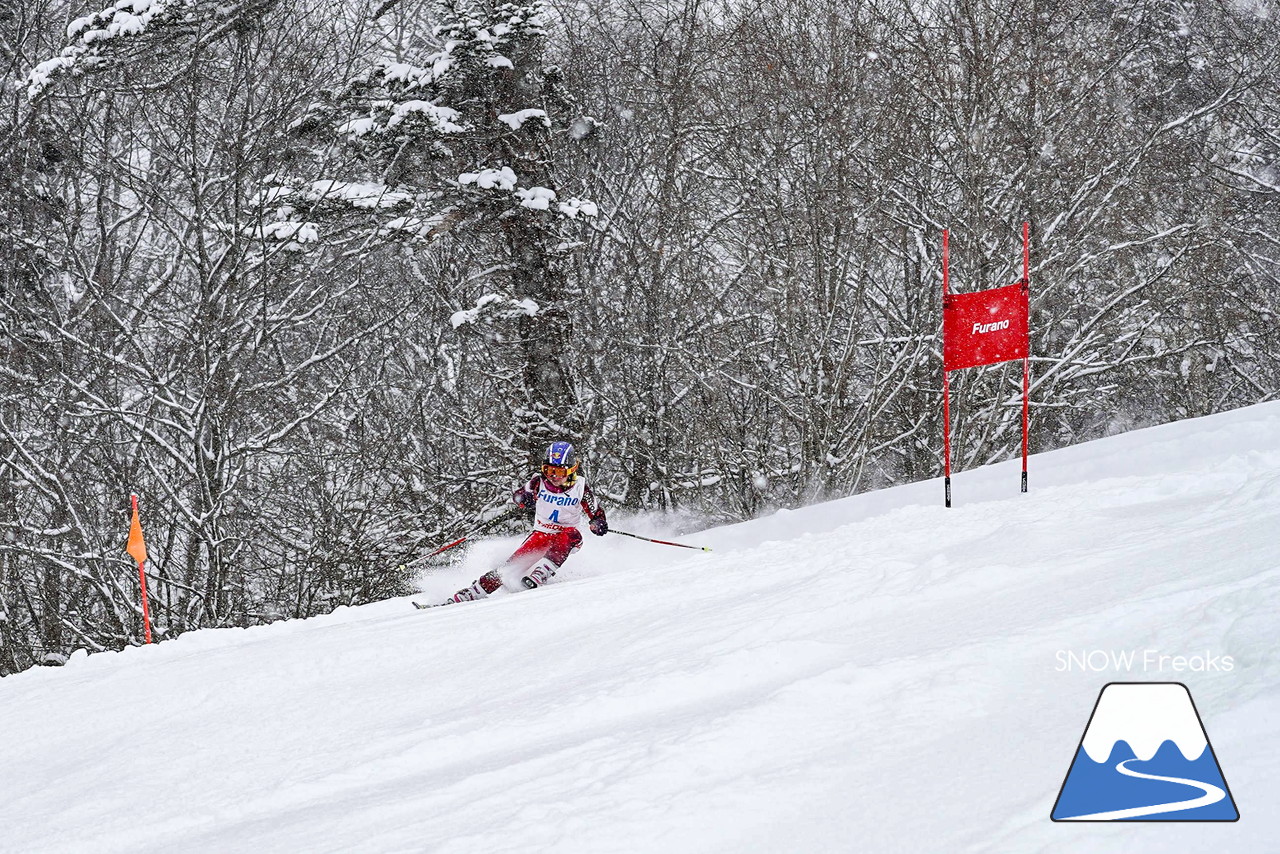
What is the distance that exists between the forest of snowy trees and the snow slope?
7047mm

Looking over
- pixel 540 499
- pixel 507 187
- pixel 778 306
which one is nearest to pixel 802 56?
pixel 778 306

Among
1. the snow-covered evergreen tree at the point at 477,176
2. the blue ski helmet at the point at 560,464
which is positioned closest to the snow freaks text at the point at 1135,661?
the blue ski helmet at the point at 560,464

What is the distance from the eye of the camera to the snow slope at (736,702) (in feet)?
9.66

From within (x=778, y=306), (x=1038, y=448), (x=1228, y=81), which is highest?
(x=1228, y=81)

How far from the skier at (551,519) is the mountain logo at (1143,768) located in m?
7.20

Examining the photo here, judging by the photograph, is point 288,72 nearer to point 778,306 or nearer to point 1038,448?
point 778,306

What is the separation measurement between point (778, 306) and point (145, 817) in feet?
37.4

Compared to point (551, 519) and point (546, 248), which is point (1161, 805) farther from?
point (546, 248)

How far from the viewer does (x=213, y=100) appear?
16.3 meters

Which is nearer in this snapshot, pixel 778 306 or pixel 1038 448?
pixel 778 306

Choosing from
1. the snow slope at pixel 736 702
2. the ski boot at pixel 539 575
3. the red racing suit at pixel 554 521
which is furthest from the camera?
the red racing suit at pixel 554 521

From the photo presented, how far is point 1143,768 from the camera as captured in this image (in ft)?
8.16

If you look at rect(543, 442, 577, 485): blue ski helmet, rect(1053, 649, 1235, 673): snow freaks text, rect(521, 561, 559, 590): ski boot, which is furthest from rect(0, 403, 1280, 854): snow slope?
rect(543, 442, 577, 485): blue ski helmet

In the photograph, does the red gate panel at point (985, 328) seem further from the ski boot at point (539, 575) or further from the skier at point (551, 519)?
the ski boot at point (539, 575)
